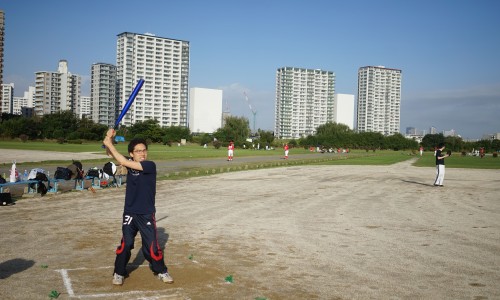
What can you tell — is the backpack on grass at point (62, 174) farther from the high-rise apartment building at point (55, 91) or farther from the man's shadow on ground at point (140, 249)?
the high-rise apartment building at point (55, 91)

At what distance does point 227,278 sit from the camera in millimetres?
6168

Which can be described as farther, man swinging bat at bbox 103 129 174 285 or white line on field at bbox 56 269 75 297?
man swinging bat at bbox 103 129 174 285

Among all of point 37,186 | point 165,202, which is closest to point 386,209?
point 165,202

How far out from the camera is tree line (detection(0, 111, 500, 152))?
290 feet

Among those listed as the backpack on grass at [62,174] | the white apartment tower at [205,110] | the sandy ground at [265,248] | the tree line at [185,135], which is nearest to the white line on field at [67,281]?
the sandy ground at [265,248]

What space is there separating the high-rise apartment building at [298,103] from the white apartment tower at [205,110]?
1100 inches

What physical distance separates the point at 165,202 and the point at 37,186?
457cm

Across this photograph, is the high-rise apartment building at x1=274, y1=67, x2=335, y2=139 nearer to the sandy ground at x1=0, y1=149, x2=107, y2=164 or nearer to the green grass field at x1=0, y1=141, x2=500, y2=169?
the green grass field at x1=0, y1=141, x2=500, y2=169

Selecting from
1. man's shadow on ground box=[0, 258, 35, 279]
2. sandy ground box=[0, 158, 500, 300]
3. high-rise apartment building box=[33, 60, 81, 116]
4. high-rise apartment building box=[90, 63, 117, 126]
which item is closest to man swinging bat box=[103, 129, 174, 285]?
sandy ground box=[0, 158, 500, 300]

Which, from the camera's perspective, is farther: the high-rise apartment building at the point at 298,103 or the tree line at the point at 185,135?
the high-rise apartment building at the point at 298,103

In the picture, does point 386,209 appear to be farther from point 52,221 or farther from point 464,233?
point 52,221

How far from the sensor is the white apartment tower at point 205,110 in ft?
587

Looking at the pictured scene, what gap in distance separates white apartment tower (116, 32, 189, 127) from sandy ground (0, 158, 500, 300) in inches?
5872

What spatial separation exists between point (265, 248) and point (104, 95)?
530 ft
